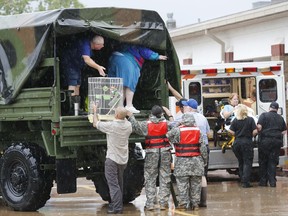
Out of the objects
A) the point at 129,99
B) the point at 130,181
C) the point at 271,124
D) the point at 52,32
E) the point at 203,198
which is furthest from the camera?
the point at 271,124

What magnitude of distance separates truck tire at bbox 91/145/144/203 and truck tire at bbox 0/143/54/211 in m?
1.26

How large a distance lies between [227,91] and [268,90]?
1.14 metres

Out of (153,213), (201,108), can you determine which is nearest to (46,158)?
(153,213)

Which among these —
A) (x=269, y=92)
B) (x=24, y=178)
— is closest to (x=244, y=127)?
(x=269, y=92)

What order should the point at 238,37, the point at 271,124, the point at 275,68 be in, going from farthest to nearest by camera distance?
the point at 238,37 < the point at 275,68 < the point at 271,124

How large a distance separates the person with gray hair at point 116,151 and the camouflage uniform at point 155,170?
0.42 metres

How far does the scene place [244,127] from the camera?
1911 centimetres

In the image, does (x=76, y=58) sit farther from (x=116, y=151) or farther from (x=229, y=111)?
(x=229, y=111)

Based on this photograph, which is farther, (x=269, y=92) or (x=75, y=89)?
(x=269, y=92)

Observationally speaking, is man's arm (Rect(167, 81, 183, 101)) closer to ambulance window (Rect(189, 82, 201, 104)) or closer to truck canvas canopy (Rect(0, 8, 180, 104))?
truck canvas canopy (Rect(0, 8, 180, 104))

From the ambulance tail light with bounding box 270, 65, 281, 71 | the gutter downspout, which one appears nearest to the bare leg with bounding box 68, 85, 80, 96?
the ambulance tail light with bounding box 270, 65, 281, 71

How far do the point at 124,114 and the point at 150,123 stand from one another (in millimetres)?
655

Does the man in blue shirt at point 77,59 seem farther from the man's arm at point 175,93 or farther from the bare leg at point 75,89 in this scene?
the man's arm at point 175,93

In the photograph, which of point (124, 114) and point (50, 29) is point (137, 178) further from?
point (50, 29)
